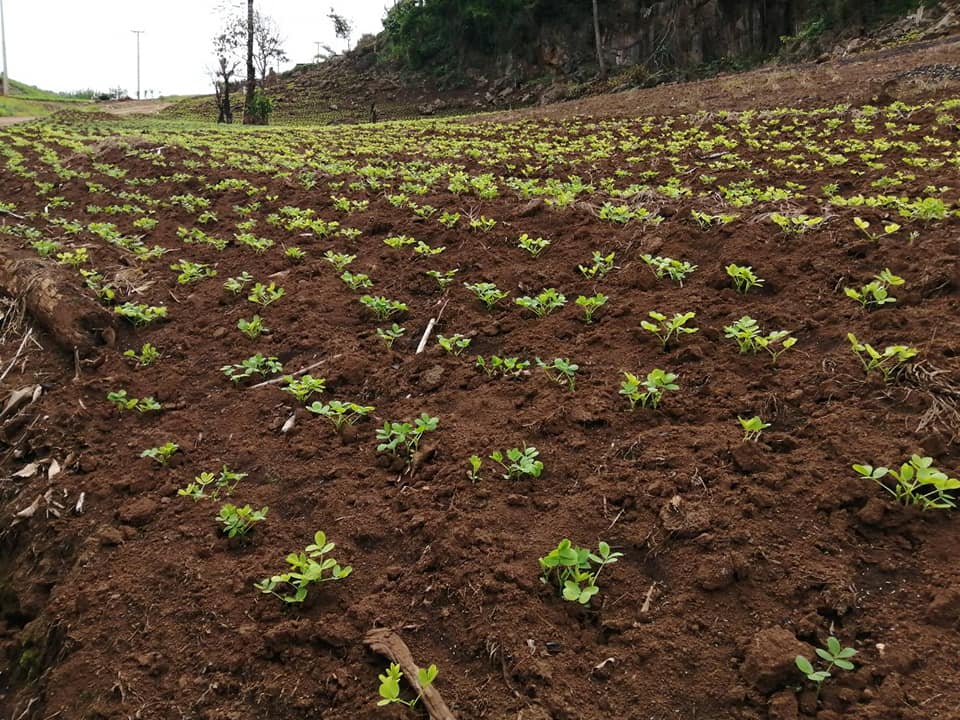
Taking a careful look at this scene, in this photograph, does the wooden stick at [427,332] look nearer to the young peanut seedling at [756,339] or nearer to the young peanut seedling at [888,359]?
the young peanut seedling at [756,339]

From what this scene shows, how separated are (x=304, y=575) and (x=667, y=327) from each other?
7.70ft

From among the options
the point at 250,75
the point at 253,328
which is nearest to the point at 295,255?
the point at 253,328

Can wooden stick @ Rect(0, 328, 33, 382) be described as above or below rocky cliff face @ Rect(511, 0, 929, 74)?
below

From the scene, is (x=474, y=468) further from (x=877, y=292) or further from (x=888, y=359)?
(x=877, y=292)

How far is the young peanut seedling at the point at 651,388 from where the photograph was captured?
9.41ft

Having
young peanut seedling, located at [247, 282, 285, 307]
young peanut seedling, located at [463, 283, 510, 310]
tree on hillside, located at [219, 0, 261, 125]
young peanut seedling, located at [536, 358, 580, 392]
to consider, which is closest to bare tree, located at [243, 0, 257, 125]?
tree on hillside, located at [219, 0, 261, 125]

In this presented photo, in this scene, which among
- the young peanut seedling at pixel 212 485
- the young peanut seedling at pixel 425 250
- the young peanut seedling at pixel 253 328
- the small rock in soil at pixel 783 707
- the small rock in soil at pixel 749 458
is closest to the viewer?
the small rock in soil at pixel 783 707

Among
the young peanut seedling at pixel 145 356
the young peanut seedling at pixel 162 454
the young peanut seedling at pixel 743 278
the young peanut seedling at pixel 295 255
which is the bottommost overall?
the young peanut seedling at pixel 162 454

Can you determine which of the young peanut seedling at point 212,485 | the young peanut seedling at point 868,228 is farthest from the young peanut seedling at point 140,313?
the young peanut seedling at point 868,228

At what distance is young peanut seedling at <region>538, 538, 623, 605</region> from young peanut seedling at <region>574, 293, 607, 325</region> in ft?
6.33

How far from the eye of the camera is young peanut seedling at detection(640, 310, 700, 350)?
3293 millimetres

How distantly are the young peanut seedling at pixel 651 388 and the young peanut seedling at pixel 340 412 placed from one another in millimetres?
1325

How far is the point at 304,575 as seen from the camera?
7.11 feet

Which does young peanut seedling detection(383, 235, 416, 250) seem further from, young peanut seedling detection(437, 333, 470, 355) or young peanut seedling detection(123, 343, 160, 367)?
young peanut seedling detection(123, 343, 160, 367)
